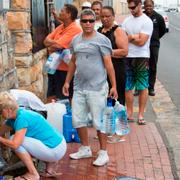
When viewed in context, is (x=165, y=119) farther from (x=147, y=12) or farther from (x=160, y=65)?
(x=160, y=65)

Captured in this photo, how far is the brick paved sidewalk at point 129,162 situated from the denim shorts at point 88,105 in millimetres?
460

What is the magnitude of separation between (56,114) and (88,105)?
76 centimetres

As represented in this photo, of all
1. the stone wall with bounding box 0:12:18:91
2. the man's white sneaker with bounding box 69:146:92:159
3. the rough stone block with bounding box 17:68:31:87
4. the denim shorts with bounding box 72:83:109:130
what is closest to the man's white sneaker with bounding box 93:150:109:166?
the man's white sneaker with bounding box 69:146:92:159

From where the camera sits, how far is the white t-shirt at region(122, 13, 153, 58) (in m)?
6.99

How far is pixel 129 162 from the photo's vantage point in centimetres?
559

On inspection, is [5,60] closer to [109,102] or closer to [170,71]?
[109,102]

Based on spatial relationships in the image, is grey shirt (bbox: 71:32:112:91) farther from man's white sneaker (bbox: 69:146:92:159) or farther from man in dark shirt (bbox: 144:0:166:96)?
man in dark shirt (bbox: 144:0:166:96)

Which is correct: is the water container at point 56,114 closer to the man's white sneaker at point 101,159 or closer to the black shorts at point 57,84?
the black shorts at point 57,84

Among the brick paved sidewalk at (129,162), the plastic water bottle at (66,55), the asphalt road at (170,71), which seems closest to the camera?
the brick paved sidewalk at (129,162)

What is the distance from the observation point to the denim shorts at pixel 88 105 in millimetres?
5363

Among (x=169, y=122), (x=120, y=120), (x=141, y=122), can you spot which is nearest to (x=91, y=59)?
(x=120, y=120)

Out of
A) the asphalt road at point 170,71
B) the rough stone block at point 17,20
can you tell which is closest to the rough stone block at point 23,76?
the rough stone block at point 17,20

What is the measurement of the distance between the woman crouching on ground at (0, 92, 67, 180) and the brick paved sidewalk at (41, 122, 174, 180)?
0.49m

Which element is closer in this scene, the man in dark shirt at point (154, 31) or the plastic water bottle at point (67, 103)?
the plastic water bottle at point (67, 103)
